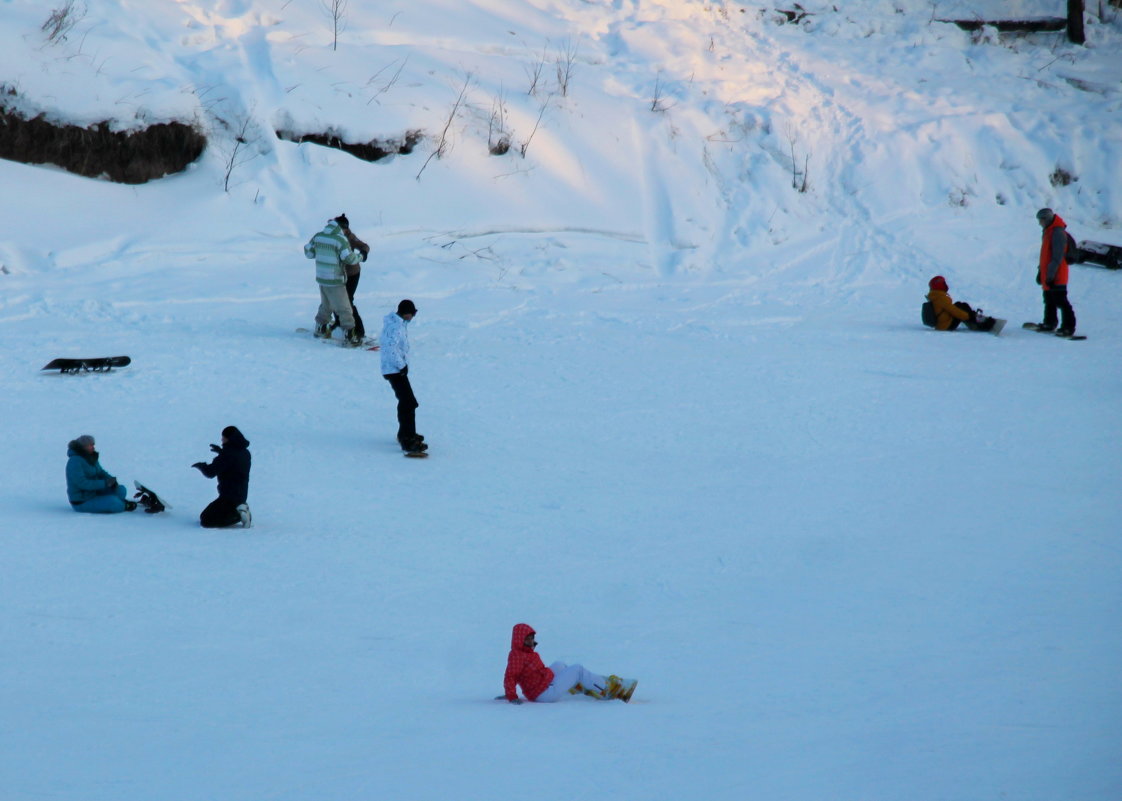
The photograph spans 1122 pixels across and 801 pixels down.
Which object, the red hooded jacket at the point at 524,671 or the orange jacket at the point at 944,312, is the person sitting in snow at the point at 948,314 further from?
the red hooded jacket at the point at 524,671

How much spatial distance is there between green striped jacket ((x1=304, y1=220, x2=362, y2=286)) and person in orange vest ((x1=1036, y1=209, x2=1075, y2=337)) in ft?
26.0

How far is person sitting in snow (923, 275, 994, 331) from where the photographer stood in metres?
14.0

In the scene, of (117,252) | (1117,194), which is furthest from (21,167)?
(1117,194)

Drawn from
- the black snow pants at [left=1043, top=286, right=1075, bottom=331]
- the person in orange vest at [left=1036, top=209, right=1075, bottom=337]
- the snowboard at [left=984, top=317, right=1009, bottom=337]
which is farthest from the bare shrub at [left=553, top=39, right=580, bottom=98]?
the black snow pants at [left=1043, top=286, right=1075, bottom=331]

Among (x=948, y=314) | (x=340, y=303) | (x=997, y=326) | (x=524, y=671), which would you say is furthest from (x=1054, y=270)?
(x=524, y=671)

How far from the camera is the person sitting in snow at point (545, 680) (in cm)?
571

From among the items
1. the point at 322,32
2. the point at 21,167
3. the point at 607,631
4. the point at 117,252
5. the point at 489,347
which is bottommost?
the point at 607,631

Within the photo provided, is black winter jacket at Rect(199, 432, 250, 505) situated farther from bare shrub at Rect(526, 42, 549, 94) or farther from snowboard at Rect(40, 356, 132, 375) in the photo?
bare shrub at Rect(526, 42, 549, 94)

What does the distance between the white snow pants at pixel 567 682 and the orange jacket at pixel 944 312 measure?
961 centimetres

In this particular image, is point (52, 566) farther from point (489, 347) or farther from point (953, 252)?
point (953, 252)

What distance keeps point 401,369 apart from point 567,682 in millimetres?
4602

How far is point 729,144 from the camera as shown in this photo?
1877 cm

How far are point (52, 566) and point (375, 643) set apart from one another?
2373 millimetres

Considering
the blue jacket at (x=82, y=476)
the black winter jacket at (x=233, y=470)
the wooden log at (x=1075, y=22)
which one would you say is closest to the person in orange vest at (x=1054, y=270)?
the black winter jacket at (x=233, y=470)
